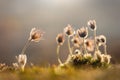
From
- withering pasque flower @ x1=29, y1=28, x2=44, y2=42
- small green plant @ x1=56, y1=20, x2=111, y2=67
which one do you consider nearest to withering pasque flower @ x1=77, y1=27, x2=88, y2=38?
small green plant @ x1=56, y1=20, x2=111, y2=67

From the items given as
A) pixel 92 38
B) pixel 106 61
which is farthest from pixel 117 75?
pixel 92 38

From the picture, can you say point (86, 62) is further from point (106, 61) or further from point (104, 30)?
point (104, 30)

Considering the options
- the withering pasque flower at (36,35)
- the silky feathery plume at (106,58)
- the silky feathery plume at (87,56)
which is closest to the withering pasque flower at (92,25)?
the silky feathery plume at (87,56)

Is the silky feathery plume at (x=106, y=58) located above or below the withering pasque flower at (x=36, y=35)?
below

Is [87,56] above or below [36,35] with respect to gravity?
below

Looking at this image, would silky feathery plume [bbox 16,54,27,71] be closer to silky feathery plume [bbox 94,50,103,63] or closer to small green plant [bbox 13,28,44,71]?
small green plant [bbox 13,28,44,71]

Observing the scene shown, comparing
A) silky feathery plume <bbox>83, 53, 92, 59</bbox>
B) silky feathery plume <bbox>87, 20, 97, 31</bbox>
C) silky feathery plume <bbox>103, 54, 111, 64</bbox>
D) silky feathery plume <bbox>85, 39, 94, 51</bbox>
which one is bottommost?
silky feathery plume <bbox>103, 54, 111, 64</bbox>

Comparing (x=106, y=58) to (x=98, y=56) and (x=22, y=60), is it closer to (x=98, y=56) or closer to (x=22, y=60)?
(x=98, y=56)

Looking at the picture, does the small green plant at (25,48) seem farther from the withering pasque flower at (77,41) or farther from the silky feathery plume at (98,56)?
the silky feathery plume at (98,56)

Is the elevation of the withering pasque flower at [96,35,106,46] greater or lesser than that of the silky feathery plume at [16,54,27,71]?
greater

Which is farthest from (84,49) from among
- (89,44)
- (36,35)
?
(36,35)
